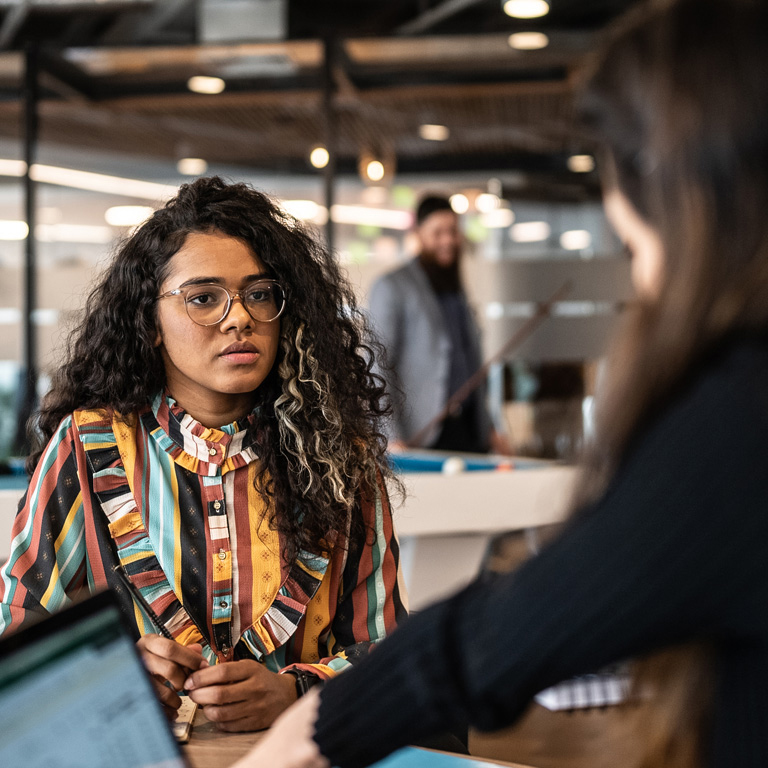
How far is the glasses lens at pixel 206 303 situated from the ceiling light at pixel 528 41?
403 cm

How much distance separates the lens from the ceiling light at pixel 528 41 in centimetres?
495

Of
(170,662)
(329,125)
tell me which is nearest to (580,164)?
(329,125)

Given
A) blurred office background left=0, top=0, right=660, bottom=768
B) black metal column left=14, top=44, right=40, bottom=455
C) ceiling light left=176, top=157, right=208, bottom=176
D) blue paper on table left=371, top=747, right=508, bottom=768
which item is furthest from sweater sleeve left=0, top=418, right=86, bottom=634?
ceiling light left=176, top=157, right=208, bottom=176

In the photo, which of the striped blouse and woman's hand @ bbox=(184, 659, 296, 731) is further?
the striped blouse

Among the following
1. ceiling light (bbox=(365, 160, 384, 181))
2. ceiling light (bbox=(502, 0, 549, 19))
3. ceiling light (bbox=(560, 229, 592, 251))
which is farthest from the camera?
ceiling light (bbox=(365, 160, 384, 181))

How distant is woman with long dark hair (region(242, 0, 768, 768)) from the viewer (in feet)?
1.77

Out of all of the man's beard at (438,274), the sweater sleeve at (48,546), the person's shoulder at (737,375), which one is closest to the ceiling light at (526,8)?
the man's beard at (438,274)

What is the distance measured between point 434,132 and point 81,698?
21.3 feet

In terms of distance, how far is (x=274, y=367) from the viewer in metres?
1.47

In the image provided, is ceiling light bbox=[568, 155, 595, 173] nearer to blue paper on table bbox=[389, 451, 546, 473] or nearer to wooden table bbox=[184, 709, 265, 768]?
blue paper on table bbox=[389, 451, 546, 473]

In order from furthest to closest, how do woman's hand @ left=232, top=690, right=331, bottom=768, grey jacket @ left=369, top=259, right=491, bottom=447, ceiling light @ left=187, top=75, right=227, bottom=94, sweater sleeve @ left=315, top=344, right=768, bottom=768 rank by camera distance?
ceiling light @ left=187, top=75, right=227, bottom=94
grey jacket @ left=369, top=259, right=491, bottom=447
woman's hand @ left=232, top=690, right=331, bottom=768
sweater sleeve @ left=315, top=344, right=768, bottom=768

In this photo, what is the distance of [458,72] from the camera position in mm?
5379

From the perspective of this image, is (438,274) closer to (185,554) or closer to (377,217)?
(185,554)

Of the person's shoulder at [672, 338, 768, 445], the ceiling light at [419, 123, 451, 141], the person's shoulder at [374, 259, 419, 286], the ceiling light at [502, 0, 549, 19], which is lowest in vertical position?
the person's shoulder at [672, 338, 768, 445]
